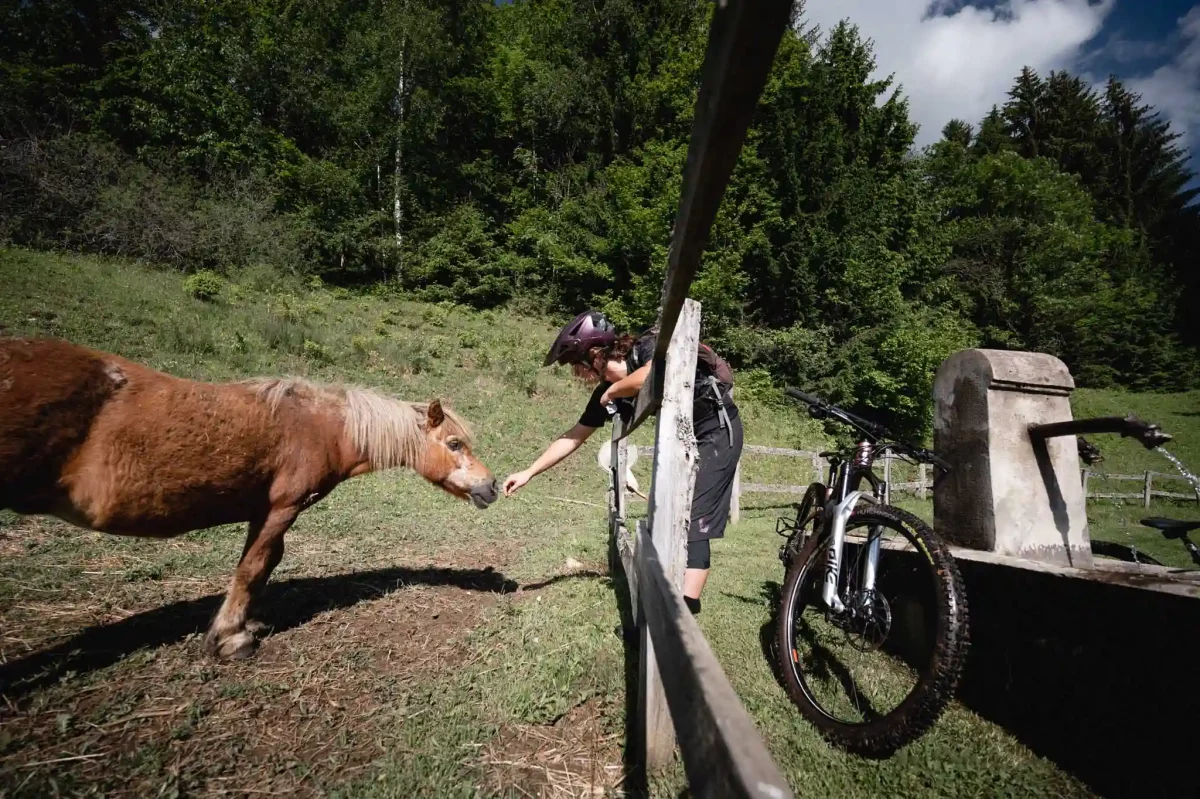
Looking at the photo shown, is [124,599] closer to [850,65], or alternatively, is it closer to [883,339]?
[883,339]

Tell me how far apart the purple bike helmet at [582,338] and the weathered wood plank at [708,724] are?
2.37m

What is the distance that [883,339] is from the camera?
22250 millimetres

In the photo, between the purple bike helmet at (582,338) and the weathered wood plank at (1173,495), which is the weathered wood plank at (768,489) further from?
the weathered wood plank at (1173,495)

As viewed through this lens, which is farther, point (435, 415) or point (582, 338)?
point (435, 415)

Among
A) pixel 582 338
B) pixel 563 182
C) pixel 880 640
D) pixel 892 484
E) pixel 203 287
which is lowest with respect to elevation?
pixel 880 640

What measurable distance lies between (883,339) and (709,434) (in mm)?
22484

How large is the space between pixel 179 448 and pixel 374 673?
1749 mm

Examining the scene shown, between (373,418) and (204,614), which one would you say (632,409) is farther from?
(204,614)

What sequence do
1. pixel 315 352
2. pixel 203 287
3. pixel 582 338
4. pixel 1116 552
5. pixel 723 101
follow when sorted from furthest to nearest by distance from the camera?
pixel 203 287, pixel 315 352, pixel 1116 552, pixel 582 338, pixel 723 101

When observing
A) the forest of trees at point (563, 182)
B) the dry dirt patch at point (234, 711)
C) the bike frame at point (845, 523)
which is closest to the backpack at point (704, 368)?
the bike frame at point (845, 523)

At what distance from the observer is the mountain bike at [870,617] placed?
213cm

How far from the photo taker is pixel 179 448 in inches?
111

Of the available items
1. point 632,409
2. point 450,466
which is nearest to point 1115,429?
point 632,409

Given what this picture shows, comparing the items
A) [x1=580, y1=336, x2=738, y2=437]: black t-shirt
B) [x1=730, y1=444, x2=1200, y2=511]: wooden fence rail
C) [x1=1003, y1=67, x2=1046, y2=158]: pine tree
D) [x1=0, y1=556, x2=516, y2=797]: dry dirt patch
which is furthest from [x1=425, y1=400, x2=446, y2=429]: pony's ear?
[x1=1003, y1=67, x2=1046, y2=158]: pine tree
